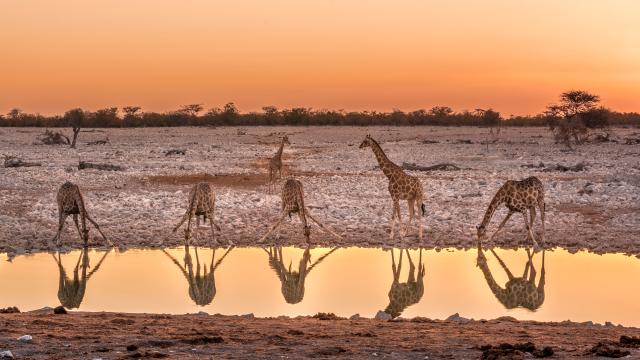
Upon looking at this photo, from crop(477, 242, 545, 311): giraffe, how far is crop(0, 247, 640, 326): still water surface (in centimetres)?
2

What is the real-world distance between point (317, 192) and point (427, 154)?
63.9ft

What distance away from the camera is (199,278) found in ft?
49.2

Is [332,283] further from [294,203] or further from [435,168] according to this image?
[435,168]

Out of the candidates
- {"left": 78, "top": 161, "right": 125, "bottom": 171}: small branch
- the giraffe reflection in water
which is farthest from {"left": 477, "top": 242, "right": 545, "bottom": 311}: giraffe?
{"left": 78, "top": 161, "right": 125, "bottom": 171}: small branch

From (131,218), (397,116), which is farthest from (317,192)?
(397,116)

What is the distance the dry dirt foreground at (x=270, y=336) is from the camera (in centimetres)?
870

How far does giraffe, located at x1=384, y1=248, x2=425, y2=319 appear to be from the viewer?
12903 mm

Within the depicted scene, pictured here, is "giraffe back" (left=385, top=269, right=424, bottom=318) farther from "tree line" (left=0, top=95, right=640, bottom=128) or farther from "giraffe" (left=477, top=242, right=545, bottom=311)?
"tree line" (left=0, top=95, right=640, bottom=128)

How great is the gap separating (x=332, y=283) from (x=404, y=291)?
1.19m

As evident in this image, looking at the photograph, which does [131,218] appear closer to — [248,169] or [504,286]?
[504,286]

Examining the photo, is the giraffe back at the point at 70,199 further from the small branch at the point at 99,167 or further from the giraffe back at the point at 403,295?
the small branch at the point at 99,167

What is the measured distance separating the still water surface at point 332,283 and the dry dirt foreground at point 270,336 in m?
1.75

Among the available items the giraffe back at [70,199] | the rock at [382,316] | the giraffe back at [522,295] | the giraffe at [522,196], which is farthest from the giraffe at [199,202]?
the rock at [382,316]

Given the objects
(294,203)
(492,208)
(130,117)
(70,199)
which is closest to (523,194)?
(492,208)
